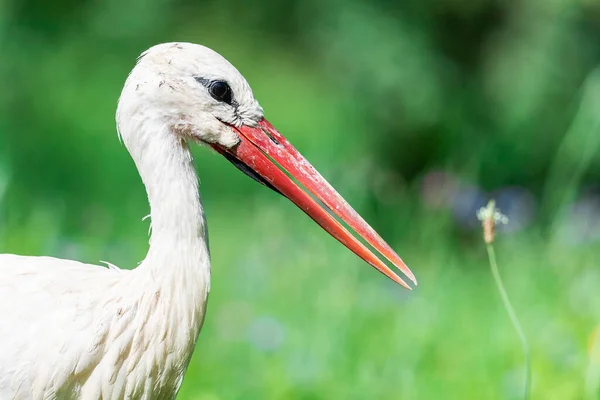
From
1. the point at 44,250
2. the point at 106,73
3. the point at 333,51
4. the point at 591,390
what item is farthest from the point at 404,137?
the point at 106,73

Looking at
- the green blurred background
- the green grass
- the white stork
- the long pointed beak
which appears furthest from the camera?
the green blurred background

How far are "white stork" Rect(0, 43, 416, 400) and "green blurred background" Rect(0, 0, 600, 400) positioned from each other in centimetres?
117

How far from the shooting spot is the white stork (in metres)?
2.57

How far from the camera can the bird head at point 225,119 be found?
263cm

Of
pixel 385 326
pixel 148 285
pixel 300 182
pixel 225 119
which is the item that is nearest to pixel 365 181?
pixel 385 326

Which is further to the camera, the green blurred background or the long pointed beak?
the green blurred background

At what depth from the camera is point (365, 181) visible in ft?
16.6

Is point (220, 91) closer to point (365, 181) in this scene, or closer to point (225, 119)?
point (225, 119)

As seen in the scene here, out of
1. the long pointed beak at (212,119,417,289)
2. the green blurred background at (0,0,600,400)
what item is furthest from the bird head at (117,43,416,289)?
the green blurred background at (0,0,600,400)

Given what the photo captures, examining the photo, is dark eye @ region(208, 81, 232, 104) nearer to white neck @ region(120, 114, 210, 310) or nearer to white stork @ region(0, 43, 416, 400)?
white stork @ region(0, 43, 416, 400)

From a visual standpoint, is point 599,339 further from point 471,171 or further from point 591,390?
point 471,171

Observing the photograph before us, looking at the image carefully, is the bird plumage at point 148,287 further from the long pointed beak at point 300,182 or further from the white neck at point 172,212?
the long pointed beak at point 300,182

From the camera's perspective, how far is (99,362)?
262 centimetres

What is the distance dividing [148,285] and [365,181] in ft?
8.27
